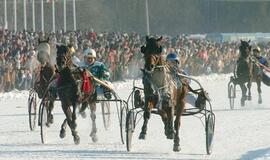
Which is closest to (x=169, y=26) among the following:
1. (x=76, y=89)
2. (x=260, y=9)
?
(x=260, y=9)

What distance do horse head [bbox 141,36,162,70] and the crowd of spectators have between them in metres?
8.00

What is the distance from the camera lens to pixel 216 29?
3295 inches

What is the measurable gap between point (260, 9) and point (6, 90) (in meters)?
61.0

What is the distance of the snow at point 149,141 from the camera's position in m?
12.2

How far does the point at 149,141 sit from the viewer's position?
14305 mm

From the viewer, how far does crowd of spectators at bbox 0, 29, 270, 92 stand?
27766 millimetres

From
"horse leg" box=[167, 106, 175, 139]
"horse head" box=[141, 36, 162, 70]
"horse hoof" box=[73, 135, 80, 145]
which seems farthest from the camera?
"horse hoof" box=[73, 135, 80, 145]

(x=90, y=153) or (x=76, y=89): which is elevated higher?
(x=76, y=89)

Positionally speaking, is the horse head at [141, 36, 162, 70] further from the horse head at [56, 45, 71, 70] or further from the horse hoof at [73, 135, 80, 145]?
the horse hoof at [73, 135, 80, 145]

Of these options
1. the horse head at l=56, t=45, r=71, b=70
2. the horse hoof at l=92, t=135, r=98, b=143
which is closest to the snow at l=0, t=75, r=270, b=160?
the horse hoof at l=92, t=135, r=98, b=143

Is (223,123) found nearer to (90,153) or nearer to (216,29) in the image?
(90,153)

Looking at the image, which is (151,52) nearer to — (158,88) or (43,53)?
(158,88)

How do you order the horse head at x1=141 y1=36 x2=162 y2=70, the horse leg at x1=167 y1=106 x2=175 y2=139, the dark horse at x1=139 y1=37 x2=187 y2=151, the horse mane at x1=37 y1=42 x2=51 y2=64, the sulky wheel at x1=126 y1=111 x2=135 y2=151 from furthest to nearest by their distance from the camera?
the horse mane at x1=37 y1=42 x2=51 y2=64
the sulky wheel at x1=126 y1=111 x2=135 y2=151
the horse leg at x1=167 y1=106 x2=175 y2=139
the dark horse at x1=139 y1=37 x2=187 y2=151
the horse head at x1=141 y1=36 x2=162 y2=70

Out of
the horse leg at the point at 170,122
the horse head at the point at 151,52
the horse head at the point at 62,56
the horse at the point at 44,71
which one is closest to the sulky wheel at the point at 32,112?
the horse at the point at 44,71
